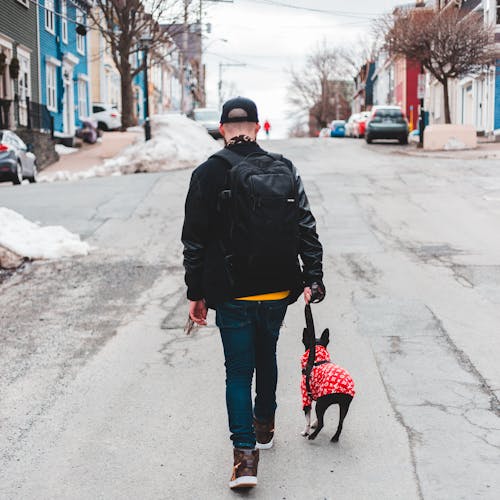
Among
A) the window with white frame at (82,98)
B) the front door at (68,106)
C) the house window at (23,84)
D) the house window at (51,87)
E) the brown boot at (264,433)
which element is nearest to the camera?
the brown boot at (264,433)

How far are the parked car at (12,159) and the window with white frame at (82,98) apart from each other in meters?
19.5

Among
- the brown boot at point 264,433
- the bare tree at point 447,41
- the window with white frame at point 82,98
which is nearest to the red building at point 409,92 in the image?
the window with white frame at point 82,98

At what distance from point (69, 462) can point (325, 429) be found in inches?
58.2

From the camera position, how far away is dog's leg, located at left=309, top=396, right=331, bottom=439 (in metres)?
4.31

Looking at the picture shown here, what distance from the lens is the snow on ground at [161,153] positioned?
22.2 metres

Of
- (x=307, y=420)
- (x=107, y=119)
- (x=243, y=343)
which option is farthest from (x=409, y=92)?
(x=243, y=343)

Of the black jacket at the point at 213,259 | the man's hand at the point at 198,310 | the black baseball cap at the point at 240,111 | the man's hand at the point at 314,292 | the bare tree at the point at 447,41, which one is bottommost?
the man's hand at the point at 198,310

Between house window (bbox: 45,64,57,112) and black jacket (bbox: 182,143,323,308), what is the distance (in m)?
31.1

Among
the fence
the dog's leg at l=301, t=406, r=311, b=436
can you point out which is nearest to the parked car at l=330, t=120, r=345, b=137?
the fence

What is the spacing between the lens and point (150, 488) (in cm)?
403

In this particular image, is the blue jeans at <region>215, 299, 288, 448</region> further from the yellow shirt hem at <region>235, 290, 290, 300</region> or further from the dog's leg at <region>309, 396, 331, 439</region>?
the dog's leg at <region>309, 396, 331, 439</region>

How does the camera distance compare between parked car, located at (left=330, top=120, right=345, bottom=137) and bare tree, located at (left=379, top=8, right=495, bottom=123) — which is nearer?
bare tree, located at (left=379, top=8, right=495, bottom=123)

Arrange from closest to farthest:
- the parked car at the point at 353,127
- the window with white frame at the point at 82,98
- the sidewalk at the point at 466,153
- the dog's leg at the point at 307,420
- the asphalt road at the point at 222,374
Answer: the asphalt road at the point at 222,374 → the dog's leg at the point at 307,420 → the sidewalk at the point at 466,153 → the window with white frame at the point at 82,98 → the parked car at the point at 353,127

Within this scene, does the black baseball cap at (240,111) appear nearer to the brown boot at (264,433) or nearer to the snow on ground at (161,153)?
the brown boot at (264,433)
